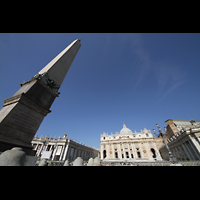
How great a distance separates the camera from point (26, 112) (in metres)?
5.92

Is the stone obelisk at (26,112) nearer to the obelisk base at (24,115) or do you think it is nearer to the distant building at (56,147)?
the obelisk base at (24,115)

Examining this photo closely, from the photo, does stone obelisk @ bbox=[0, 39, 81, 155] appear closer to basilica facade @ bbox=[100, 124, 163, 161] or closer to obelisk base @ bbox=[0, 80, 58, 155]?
obelisk base @ bbox=[0, 80, 58, 155]

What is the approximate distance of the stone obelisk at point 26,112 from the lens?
15.9 feet

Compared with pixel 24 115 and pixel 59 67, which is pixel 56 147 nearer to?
pixel 59 67

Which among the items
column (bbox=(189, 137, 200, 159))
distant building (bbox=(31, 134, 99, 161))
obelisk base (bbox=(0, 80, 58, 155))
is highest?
distant building (bbox=(31, 134, 99, 161))

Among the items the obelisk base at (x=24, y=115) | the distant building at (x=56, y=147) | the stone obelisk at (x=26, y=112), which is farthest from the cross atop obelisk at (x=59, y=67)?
the distant building at (x=56, y=147)

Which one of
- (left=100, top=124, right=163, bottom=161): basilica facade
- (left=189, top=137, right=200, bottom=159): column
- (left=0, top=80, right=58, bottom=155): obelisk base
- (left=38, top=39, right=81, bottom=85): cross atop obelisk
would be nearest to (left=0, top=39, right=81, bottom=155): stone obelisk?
(left=0, top=80, right=58, bottom=155): obelisk base

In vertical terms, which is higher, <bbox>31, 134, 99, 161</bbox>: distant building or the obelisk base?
<bbox>31, 134, 99, 161</bbox>: distant building

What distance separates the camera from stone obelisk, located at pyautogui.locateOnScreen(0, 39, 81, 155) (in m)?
4.84

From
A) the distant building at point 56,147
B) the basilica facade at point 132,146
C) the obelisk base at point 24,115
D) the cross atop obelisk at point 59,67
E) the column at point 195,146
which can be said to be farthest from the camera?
the basilica facade at point 132,146

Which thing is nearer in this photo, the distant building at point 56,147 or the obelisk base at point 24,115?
the obelisk base at point 24,115

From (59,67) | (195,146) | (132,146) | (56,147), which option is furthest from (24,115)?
(132,146)
